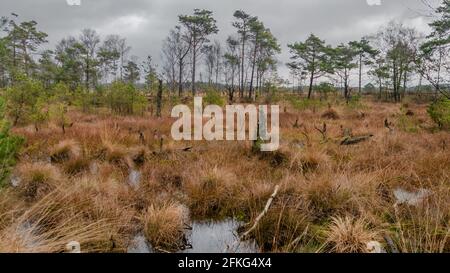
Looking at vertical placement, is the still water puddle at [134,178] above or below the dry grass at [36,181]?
below

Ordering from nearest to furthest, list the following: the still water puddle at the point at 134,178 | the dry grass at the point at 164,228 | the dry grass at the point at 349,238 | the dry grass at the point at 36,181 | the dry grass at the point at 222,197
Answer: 1. the dry grass at the point at 349,238
2. the dry grass at the point at 222,197
3. the dry grass at the point at 164,228
4. the dry grass at the point at 36,181
5. the still water puddle at the point at 134,178

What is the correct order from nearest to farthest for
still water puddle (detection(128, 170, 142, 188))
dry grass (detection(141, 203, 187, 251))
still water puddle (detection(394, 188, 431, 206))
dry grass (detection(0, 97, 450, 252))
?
1. dry grass (detection(0, 97, 450, 252))
2. dry grass (detection(141, 203, 187, 251))
3. still water puddle (detection(394, 188, 431, 206))
4. still water puddle (detection(128, 170, 142, 188))

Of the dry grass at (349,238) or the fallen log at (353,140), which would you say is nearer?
the dry grass at (349,238)

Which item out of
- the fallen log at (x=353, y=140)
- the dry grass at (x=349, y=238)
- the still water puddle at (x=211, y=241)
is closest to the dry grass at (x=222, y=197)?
the dry grass at (x=349, y=238)

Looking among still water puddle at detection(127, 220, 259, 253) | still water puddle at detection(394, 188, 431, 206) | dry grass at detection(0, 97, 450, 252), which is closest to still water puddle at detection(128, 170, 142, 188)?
Answer: dry grass at detection(0, 97, 450, 252)

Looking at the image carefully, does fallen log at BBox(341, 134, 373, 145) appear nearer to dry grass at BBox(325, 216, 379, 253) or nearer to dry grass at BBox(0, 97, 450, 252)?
dry grass at BBox(0, 97, 450, 252)

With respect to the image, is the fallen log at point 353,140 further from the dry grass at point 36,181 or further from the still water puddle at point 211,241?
the dry grass at point 36,181

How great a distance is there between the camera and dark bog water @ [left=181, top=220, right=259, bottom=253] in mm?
3186

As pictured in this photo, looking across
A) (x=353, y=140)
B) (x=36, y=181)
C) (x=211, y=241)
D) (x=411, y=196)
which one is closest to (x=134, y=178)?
(x=36, y=181)

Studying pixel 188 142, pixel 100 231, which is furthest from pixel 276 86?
pixel 100 231

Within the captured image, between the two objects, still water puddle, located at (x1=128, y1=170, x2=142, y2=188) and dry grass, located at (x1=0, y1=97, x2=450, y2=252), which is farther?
still water puddle, located at (x1=128, y1=170, x2=142, y2=188)

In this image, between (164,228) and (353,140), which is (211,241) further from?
(353,140)

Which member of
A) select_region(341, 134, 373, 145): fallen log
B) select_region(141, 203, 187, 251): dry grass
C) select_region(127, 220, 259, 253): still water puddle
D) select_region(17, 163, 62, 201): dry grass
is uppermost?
select_region(341, 134, 373, 145): fallen log

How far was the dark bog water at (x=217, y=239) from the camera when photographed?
3.19 metres
